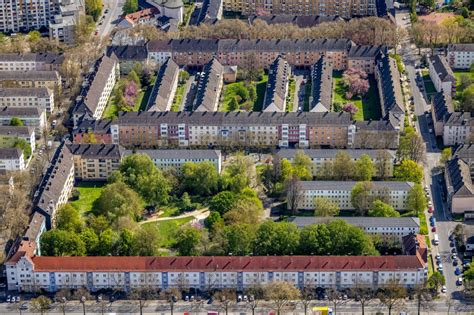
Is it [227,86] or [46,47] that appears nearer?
[227,86]

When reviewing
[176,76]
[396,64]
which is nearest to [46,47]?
[176,76]

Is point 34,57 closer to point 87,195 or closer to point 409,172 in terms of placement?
→ point 87,195

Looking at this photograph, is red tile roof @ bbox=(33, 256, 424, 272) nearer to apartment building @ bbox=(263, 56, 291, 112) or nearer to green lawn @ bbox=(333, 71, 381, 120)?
apartment building @ bbox=(263, 56, 291, 112)

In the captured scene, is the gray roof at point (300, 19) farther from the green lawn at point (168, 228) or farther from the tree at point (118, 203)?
the tree at point (118, 203)

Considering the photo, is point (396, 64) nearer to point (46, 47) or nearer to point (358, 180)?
point (358, 180)

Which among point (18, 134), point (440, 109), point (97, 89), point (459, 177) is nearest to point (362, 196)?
point (459, 177)

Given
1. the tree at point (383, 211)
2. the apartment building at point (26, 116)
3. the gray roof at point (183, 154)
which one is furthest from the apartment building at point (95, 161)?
the tree at point (383, 211)
